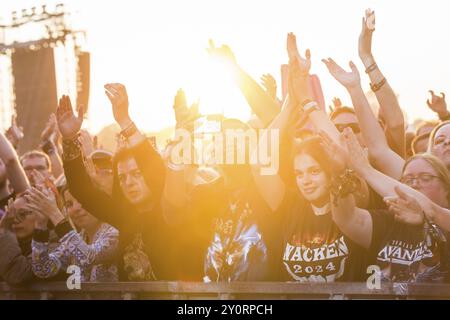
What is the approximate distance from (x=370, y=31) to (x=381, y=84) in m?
0.34

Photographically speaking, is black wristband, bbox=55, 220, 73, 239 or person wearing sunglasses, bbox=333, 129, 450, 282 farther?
black wristband, bbox=55, 220, 73, 239

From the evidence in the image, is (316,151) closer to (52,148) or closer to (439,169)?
(439,169)

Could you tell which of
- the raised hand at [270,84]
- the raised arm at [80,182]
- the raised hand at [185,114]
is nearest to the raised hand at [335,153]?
the raised hand at [185,114]

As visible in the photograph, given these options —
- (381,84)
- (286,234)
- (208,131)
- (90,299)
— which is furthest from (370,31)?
(90,299)

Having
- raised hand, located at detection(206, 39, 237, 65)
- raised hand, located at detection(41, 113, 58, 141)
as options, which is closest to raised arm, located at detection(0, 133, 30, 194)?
raised hand, located at detection(41, 113, 58, 141)

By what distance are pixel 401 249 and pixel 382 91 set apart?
126 cm

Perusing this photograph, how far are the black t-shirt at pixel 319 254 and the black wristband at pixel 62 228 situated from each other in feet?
4.27

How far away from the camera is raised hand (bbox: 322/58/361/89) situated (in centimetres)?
491

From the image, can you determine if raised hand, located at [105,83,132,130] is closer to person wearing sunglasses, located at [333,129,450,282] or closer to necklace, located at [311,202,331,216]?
necklace, located at [311,202,331,216]

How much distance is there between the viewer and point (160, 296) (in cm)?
425

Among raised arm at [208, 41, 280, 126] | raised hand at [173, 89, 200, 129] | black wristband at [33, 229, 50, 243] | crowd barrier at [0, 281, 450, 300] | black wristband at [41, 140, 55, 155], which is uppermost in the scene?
raised arm at [208, 41, 280, 126]

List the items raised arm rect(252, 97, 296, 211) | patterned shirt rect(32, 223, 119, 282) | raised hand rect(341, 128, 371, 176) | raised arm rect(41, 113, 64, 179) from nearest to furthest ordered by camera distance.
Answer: raised hand rect(341, 128, 371, 176) → raised arm rect(252, 97, 296, 211) → patterned shirt rect(32, 223, 119, 282) → raised arm rect(41, 113, 64, 179)

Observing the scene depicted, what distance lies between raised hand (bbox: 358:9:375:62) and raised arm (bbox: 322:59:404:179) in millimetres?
161
